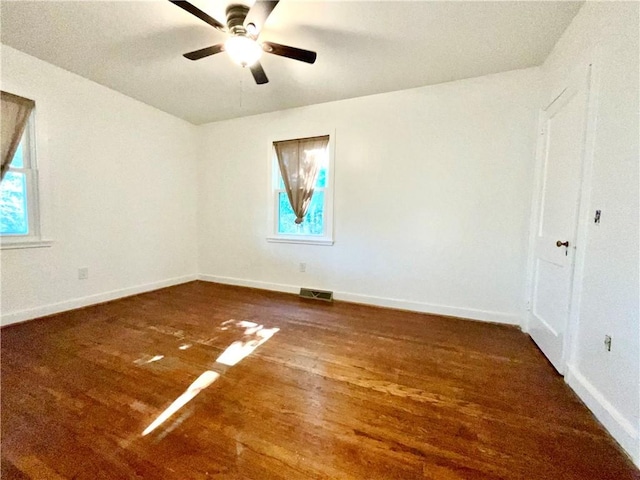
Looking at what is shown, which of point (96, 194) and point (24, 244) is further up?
point (96, 194)

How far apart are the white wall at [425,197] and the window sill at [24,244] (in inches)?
90.5

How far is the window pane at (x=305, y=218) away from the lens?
11.8ft

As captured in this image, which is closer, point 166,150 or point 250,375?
point 250,375

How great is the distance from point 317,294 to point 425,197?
6.02 ft

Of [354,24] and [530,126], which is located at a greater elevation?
[354,24]

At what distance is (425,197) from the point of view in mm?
2984

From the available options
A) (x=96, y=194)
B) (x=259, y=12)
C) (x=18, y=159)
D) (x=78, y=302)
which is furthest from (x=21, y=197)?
(x=259, y=12)

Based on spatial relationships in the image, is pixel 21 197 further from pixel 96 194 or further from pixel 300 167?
pixel 300 167

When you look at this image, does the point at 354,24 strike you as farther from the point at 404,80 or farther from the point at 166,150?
the point at 166,150

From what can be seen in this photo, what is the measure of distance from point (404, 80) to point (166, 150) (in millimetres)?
A: 3387

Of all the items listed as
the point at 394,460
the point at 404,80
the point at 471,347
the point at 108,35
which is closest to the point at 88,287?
the point at 108,35

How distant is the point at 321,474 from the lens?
1075 mm

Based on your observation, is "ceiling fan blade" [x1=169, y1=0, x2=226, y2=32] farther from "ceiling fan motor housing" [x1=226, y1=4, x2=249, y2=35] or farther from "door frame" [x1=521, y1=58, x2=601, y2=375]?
"door frame" [x1=521, y1=58, x2=601, y2=375]

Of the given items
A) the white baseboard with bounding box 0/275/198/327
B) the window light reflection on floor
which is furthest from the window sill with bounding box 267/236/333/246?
the white baseboard with bounding box 0/275/198/327
